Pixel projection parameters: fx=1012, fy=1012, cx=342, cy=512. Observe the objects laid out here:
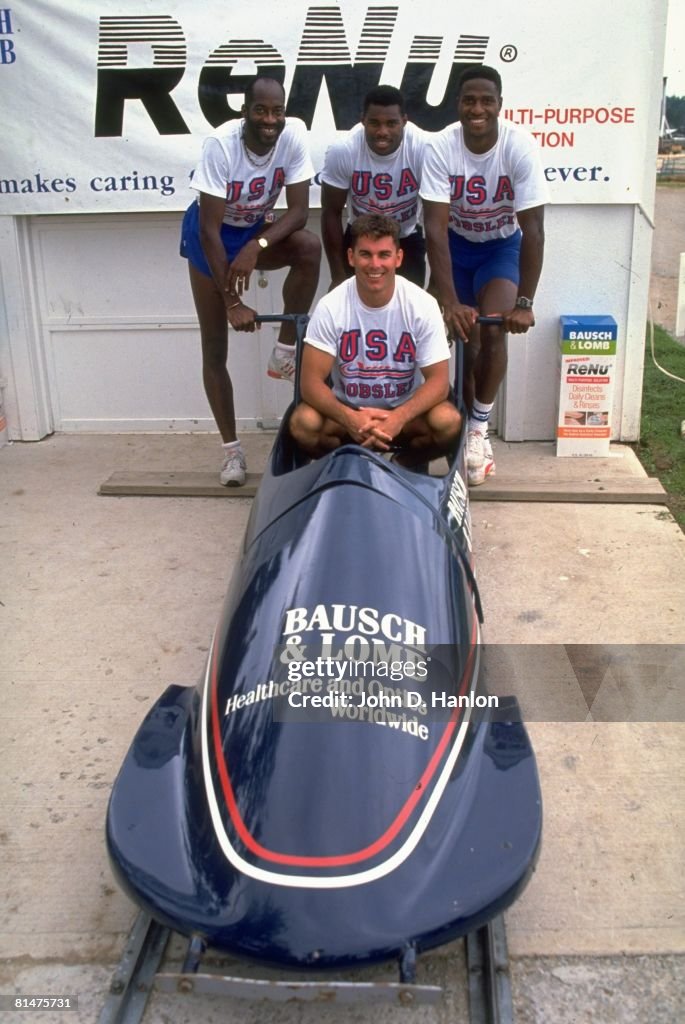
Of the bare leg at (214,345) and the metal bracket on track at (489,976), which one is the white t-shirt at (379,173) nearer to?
the bare leg at (214,345)

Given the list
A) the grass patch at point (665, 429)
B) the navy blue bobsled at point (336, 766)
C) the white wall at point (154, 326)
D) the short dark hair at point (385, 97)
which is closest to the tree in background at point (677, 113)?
the grass patch at point (665, 429)

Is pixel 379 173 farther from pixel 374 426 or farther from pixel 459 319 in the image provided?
pixel 374 426

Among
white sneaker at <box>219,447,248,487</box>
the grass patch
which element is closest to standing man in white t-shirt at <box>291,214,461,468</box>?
white sneaker at <box>219,447,248,487</box>

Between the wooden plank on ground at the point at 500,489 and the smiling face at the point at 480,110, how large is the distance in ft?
5.12

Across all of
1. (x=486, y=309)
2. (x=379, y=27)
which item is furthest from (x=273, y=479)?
(x=379, y=27)

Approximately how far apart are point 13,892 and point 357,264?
2.14 metres

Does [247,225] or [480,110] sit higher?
[480,110]

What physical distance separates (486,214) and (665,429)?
213 centimetres

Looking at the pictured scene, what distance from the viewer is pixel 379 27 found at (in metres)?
4.98

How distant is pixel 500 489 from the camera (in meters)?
4.80

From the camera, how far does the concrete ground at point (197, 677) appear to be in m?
2.10

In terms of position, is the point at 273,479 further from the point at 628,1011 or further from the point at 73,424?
the point at 73,424

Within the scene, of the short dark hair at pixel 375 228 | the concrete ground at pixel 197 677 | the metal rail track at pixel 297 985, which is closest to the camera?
the metal rail track at pixel 297 985

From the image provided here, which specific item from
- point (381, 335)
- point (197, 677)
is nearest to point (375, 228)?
point (381, 335)
